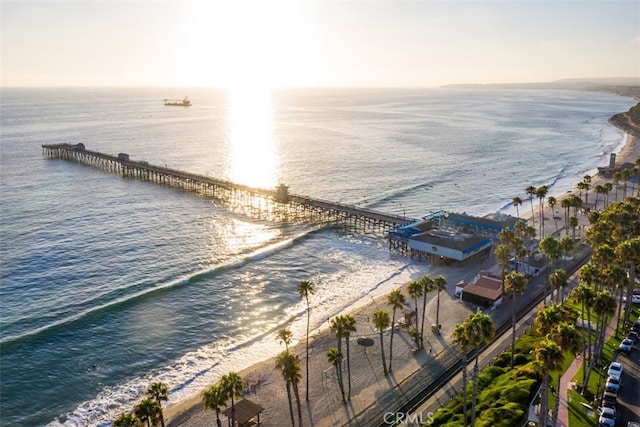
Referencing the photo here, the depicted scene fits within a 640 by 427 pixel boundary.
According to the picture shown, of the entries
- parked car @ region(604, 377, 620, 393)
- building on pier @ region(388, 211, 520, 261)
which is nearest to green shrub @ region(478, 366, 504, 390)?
parked car @ region(604, 377, 620, 393)

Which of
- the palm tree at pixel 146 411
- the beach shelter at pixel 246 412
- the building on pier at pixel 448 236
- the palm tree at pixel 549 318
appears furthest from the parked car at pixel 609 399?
the building on pier at pixel 448 236

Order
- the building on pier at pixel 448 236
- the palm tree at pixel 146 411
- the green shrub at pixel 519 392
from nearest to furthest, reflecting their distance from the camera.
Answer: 1. the palm tree at pixel 146 411
2. the green shrub at pixel 519 392
3. the building on pier at pixel 448 236

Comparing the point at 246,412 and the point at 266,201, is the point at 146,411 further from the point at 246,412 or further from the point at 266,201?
the point at 266,201

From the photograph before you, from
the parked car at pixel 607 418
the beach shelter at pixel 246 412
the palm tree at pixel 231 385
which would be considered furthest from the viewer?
the beach shelter at pixel 246 412

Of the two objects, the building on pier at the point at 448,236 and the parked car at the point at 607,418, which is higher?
the building on pier at the point at 448,236

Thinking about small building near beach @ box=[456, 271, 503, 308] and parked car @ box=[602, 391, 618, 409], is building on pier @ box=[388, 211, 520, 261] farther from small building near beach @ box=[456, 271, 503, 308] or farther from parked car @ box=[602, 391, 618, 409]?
parked car @ box=[602, 391, 618, 409]

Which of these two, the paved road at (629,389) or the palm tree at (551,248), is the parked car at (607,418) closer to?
the paved road at (629,389)

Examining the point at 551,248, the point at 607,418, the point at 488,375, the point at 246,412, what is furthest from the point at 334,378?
the point at 551,248
